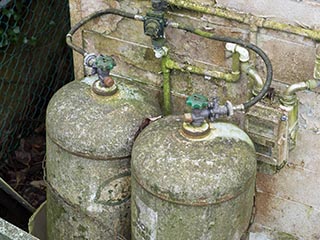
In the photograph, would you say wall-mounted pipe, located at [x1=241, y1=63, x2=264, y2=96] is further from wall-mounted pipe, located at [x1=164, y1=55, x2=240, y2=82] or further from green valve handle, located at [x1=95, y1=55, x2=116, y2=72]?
green valve handle, located at [x1=95, y1=55, x2=116, y2=72]

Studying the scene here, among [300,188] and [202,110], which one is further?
[300,188]

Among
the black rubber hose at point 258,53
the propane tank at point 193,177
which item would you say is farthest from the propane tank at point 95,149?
the black rubber hose at point 258,53

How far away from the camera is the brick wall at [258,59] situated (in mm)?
3365

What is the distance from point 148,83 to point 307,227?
1.14 meters

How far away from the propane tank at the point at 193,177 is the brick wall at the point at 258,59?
357 millimetres

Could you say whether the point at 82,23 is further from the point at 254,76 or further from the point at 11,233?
the point at 11,233

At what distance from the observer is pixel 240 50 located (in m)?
3.47

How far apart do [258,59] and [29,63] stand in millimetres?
2085

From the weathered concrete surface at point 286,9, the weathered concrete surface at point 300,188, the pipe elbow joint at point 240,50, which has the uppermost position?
the weathered concrete surface at point 286,9

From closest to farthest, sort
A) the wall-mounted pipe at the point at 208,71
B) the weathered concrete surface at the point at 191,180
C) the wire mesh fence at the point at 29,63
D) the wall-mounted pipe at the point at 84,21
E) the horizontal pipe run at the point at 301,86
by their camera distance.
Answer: the weathered concrete surface at the point at 191,180 → the horizontal pipe run at the point at 301,86 → the wall-mounted pipe at the point at 208,71 → the wall-mounted pipe at the point at 84,21 → the wire mesh fence at the point at 29,63

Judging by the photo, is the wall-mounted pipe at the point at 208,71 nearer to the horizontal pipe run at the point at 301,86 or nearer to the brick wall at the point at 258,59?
the brick wall at the point at 258,59

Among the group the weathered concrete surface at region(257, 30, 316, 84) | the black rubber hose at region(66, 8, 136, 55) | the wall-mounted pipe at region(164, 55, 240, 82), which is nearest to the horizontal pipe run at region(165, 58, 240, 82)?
the wall-mounted pipe at region(164, 55, 240, 82)

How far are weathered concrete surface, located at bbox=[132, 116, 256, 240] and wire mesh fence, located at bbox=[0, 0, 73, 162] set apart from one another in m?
1.79

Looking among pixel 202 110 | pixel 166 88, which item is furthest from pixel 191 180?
pixel 166 88
